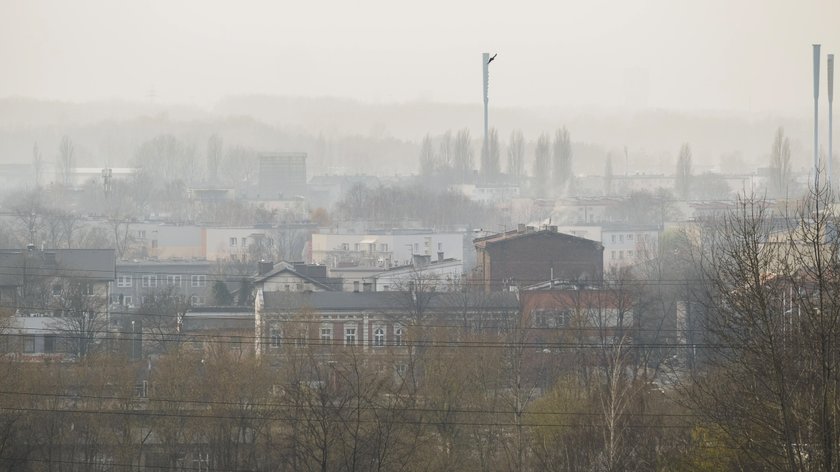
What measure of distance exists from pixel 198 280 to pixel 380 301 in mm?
9063

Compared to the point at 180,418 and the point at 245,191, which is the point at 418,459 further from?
the point at 245,191

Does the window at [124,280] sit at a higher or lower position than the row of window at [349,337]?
higher

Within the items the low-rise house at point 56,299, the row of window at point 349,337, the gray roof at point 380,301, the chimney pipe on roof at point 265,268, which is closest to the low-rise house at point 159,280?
the chimney pipe on roof at point 265,268

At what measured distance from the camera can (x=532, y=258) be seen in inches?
934

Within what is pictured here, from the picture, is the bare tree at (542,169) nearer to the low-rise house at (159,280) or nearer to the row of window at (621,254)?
the row of window at (621,254)

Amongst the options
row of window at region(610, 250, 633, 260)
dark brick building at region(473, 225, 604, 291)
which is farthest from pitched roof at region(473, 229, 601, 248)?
row of window at region(610, 250, 633, 260)

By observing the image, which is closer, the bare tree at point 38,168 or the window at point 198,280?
the window at point 198,280

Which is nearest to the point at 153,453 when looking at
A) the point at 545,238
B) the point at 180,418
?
the point at 180,418

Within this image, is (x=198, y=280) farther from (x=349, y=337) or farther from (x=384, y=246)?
(x=349, y=337)

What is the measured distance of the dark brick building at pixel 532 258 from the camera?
23.5m

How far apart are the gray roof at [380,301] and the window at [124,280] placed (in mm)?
7737

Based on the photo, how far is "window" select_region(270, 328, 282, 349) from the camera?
17180 millimetres

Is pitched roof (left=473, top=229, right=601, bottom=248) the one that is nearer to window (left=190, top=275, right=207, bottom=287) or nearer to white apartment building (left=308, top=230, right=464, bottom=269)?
window (left=190, top=275, right=207, bottom=287)

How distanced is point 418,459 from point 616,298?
7296 mm
